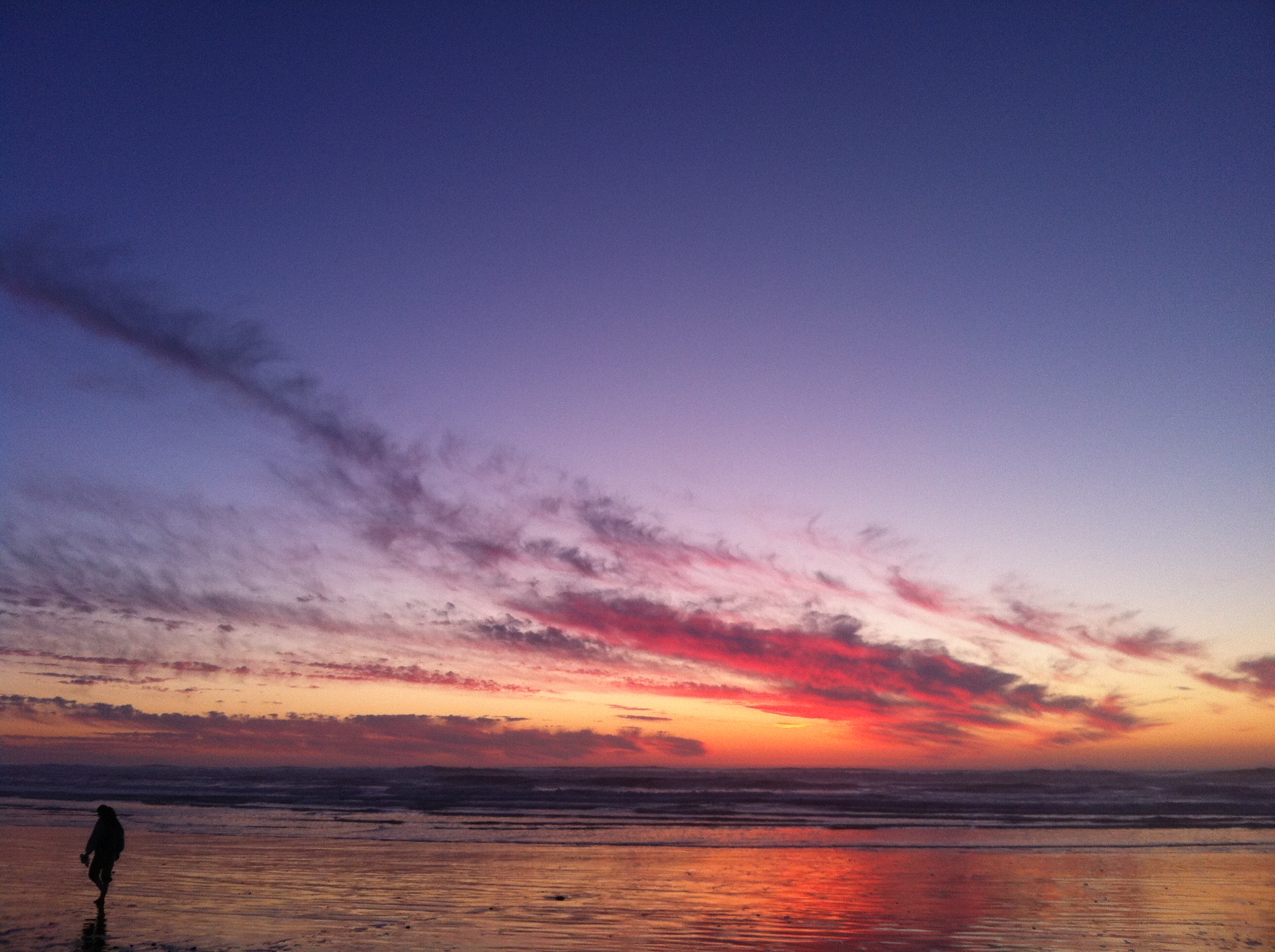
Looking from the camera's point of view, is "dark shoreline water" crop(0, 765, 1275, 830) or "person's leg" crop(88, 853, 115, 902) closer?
"person's leg" crop(88, 853, 115, 902)

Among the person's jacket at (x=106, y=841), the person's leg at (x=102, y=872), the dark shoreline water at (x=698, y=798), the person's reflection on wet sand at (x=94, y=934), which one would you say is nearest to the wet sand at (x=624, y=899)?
the person's reflection on wet sand at (x=94, y=934)

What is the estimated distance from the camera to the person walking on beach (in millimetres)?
15914

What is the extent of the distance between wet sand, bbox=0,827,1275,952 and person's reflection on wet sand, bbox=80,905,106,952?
50 mm

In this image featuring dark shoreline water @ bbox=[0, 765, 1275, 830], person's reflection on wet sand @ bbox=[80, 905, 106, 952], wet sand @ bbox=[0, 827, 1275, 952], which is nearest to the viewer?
person's reflection on wet sand @ bbox=[80, 905, 106, 952]

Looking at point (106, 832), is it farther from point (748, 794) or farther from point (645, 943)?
point (748, 794)

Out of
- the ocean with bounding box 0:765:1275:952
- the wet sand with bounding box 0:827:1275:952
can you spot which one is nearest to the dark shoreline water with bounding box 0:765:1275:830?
the ocean with bounding box 0:765:1275:952

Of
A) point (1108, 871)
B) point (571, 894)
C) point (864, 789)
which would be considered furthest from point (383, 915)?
point (864, 789)

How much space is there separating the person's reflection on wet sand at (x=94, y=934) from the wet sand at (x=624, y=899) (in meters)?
0.05

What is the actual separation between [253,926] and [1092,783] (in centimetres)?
7407

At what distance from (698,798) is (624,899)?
36574mm

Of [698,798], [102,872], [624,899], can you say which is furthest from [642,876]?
[698,798]

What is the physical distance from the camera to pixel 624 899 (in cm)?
1769

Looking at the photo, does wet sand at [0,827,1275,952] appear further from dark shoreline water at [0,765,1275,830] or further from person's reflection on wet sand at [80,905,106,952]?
dark shoreline water at [0,765,1275,830]

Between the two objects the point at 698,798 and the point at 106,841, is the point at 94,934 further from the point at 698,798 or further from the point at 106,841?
the point at 698,798
